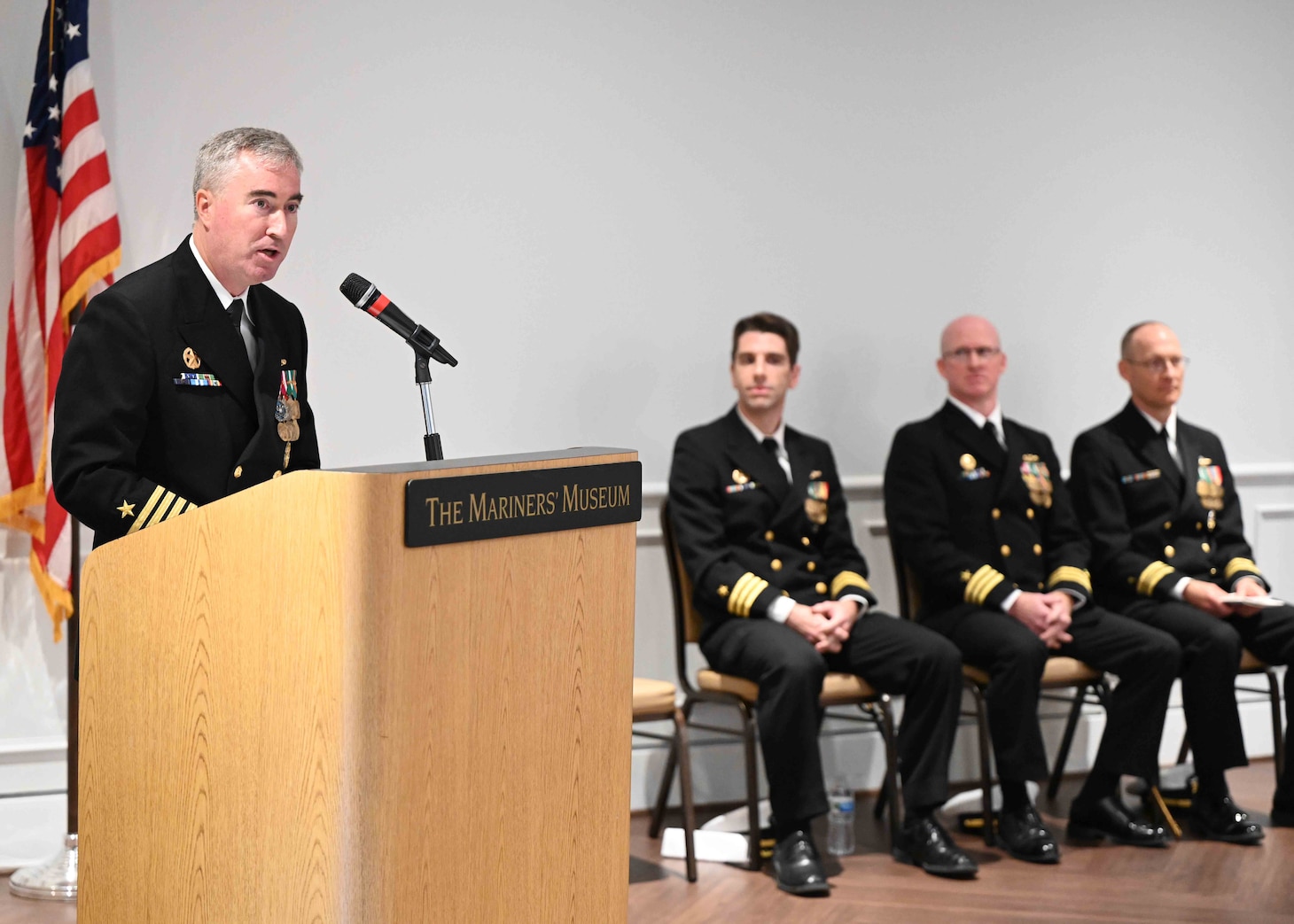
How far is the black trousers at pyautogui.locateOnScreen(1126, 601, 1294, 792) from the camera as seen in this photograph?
4441mm

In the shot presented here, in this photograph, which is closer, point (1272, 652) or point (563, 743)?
point (563, 743)

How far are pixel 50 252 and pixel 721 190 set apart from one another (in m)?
2.11

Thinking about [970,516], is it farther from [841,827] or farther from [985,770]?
[841,827]

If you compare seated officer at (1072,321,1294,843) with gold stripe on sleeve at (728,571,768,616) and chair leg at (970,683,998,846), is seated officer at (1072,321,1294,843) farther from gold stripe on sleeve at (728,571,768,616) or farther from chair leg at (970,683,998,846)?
gold stripe on sleeve at (728,571,768,616)

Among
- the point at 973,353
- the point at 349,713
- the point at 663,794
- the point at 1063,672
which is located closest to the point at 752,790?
the point at 663,794

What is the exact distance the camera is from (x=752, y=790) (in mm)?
4008

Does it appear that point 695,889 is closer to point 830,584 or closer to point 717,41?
point 830,584

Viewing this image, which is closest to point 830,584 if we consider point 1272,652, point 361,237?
point 1272,652

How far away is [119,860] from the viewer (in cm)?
180

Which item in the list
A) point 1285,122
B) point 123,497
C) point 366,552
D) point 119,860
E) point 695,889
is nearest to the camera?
point 366,552

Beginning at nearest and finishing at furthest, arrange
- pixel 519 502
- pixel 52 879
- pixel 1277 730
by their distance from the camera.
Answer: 1. pixel 519 502
2. pixel 52 879
3. pixel 1277 730

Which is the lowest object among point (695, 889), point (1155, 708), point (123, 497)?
point (695, 889)

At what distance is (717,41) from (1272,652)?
2691 millimetres

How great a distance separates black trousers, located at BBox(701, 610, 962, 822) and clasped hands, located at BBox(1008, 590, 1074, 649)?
0.39 meters
